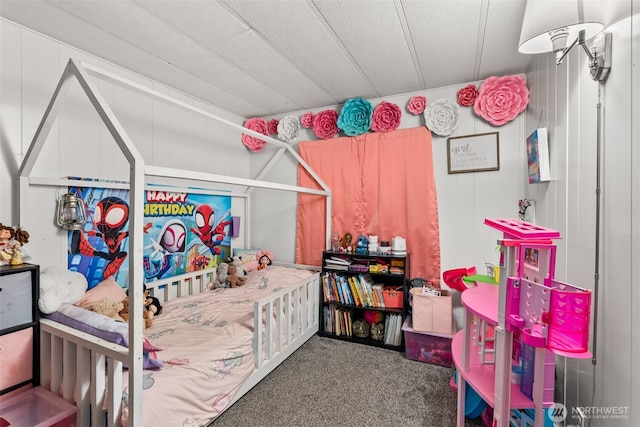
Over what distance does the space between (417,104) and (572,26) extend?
5.02ft

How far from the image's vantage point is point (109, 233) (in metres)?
2.03

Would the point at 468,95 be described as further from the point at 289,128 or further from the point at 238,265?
the point at 238,265

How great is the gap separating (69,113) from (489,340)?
2857 mm

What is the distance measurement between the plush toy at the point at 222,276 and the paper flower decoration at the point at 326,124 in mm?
1540

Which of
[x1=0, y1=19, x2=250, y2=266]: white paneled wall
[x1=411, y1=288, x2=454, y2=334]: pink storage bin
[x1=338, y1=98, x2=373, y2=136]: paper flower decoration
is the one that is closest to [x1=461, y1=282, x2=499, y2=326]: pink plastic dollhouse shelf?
[x1=411, y1=288, x2=454, y2=334]: pink storage bin

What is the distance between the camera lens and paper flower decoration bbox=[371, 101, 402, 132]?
2582 mm

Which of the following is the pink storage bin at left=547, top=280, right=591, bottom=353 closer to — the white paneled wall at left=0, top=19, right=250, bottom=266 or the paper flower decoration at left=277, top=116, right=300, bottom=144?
the white paneled wall at left=0, top=19, right=250, bottom=266

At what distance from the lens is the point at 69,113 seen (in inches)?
72.6

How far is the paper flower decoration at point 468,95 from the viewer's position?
2338mm

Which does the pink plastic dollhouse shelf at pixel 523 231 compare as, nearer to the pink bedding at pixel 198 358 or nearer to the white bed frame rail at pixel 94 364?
the white bed frame rail at pixel 94 364

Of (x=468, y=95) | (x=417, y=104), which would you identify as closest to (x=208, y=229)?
(x=417, y=104)

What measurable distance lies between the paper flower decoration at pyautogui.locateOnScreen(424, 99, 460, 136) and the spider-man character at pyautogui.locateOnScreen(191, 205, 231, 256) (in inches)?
82.8

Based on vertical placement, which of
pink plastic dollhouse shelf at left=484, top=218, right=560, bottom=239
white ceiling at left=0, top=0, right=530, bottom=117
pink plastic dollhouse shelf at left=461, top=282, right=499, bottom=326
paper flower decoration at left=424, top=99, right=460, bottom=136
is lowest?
pink plastic dollhouse shelf at left=461, top=282, right=499, bottom=326

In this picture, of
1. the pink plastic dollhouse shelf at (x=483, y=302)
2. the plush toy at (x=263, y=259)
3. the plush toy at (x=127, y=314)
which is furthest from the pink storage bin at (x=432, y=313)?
the plush toy at (x=127, y=314)
